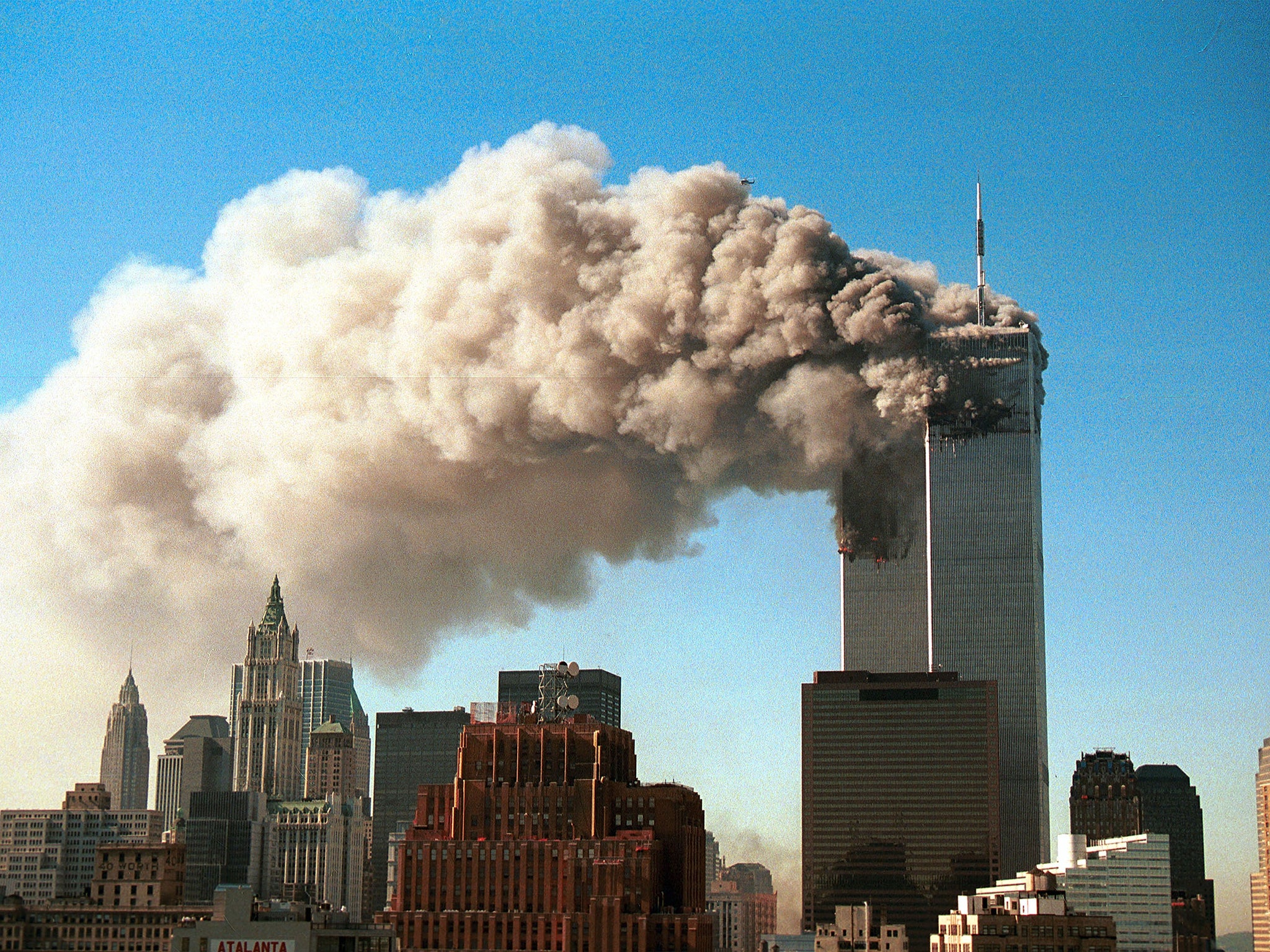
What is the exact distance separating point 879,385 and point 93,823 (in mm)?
102931

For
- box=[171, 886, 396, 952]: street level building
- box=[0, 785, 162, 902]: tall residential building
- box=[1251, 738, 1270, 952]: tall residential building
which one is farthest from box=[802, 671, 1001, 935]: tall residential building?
box=[171, 886, 396, 952]: street level building

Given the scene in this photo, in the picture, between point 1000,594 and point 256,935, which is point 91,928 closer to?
point 256,935

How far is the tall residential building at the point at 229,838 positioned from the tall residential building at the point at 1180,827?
242ft

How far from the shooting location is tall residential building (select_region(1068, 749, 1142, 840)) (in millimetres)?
166750

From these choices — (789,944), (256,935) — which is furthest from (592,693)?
(256,935)

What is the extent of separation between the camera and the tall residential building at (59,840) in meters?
150

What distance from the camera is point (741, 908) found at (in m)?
162

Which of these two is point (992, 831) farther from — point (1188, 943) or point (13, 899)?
point (13, 899)

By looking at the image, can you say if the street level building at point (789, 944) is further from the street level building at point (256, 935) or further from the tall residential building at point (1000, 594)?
the street level building at point (256, 935)

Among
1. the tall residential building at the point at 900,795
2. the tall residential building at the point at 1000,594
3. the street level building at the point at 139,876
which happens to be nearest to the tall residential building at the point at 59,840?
the tall residential building at the point at 900,795

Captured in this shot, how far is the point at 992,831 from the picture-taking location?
14912cm

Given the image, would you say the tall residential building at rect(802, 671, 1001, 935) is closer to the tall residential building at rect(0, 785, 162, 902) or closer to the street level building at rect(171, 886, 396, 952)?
the tall residential building at rect(0, 785, 162, 902)

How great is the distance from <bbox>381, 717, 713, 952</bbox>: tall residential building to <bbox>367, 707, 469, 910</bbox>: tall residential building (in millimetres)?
91576

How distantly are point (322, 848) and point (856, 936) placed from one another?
305 ft
